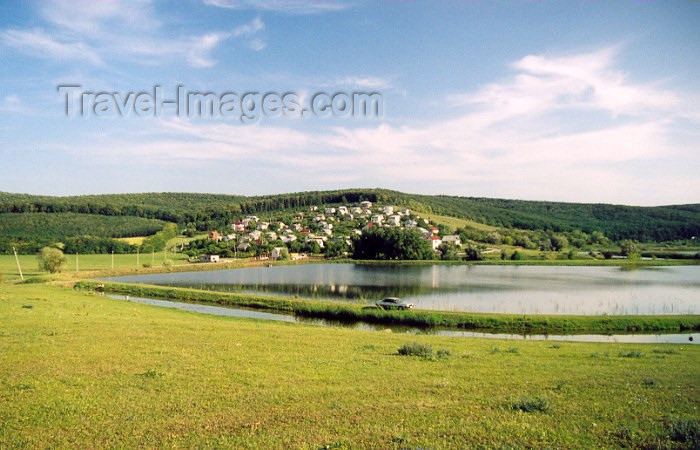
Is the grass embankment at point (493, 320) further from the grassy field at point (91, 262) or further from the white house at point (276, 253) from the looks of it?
the white house at point (276, 253)

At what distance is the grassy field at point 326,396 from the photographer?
27.6ft

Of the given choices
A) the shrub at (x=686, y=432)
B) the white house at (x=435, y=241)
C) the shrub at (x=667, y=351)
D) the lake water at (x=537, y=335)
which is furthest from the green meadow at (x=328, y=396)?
the white house at (x=435, y=241)

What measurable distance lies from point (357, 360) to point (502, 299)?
112 feet

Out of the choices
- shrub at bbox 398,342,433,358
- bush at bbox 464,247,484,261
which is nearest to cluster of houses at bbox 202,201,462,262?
bush at bbox 464,247,484,261

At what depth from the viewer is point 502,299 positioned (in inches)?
1826

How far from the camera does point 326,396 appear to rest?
36.2ft

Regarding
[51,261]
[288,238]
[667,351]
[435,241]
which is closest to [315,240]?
[288,238]

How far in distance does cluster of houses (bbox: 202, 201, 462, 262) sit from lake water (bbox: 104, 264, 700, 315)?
42709 mm

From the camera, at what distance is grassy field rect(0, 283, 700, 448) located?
8.40 meters

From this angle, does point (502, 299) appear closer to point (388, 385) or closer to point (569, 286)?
point (569, 286)

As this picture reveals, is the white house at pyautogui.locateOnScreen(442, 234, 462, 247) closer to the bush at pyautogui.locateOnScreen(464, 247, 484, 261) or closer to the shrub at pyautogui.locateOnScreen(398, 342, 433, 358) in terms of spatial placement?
the bush at pyautogui.locateOnScreen(464, 247, 484, 261)

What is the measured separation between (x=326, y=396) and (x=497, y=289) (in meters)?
47.4

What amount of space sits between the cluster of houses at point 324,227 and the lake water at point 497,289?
42.7 m

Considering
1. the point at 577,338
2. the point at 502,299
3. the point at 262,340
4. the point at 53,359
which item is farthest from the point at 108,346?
the point at 502,299
